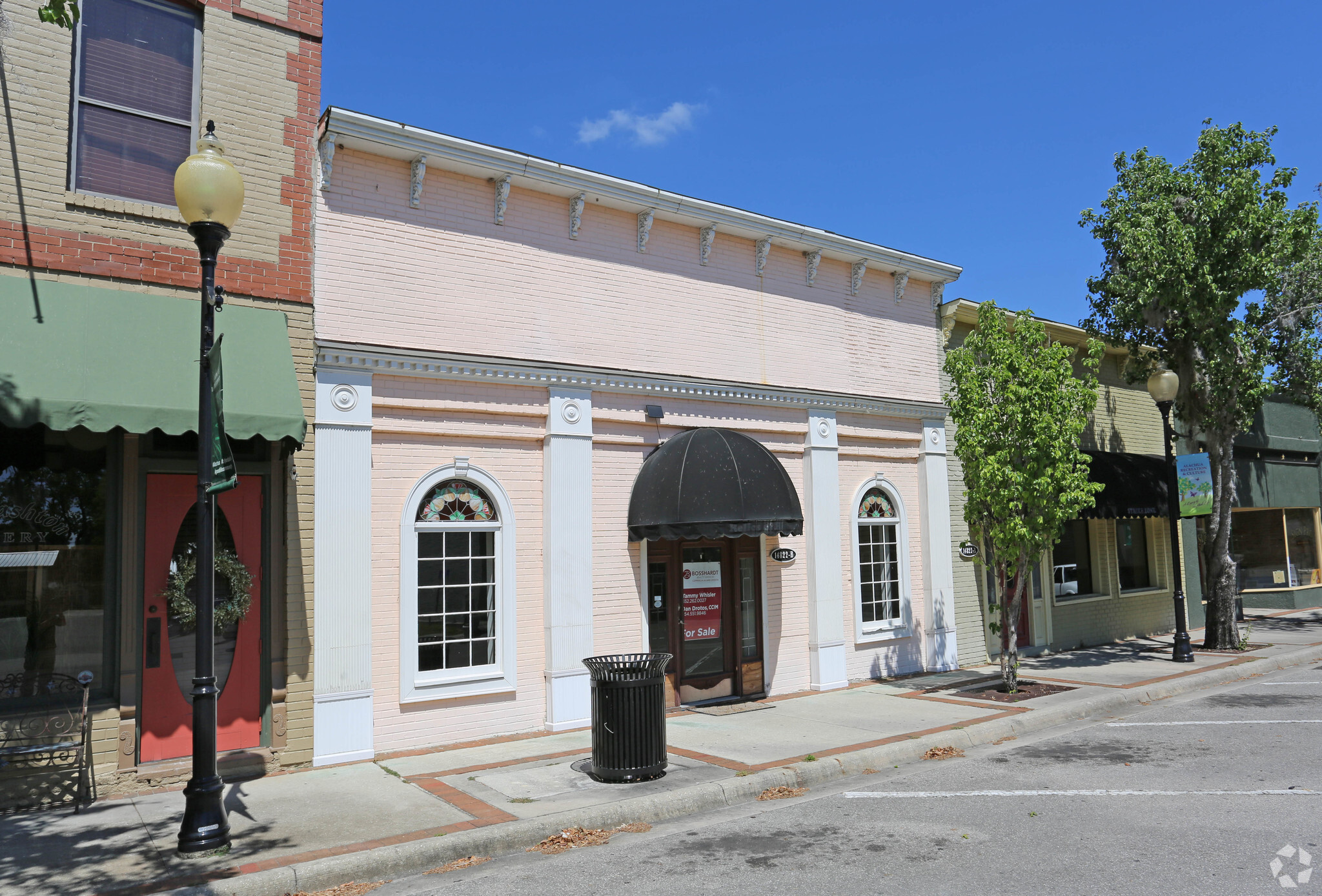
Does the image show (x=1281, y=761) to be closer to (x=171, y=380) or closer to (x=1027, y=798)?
(x=1027, y=798)

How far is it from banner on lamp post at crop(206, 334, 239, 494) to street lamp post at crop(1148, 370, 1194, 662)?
14.5 meters

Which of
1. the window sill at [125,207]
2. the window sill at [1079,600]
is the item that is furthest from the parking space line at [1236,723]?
the window sill at [125,207]

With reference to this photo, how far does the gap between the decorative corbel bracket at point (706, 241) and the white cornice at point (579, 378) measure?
183cm

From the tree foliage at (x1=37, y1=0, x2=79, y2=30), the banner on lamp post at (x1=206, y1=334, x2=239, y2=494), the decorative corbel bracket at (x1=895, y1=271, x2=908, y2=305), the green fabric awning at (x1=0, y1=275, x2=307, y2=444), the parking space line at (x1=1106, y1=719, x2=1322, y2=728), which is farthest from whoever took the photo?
the decorative corbel bracket at (x1=895, y1=271, x2=908, y2=305)

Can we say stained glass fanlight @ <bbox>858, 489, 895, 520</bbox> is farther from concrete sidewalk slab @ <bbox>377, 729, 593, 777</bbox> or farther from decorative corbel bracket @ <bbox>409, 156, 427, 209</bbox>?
decorative corbel bracket @ <bbox>409, 156, 427, 209</bbox>

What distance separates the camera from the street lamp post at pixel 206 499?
6.22 meters

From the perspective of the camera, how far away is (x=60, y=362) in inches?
289

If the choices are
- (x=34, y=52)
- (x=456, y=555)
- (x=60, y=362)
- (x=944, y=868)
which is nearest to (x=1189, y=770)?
(x=944, y=868)

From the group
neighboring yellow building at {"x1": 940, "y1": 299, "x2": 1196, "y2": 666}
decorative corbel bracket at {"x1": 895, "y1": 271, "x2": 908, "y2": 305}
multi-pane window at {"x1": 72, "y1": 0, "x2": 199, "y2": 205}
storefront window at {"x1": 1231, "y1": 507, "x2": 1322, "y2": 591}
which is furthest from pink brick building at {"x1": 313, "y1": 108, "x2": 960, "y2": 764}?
storefront window at {"x1": 1231, "y1": 507, "x2": 1322, "y2": 591}

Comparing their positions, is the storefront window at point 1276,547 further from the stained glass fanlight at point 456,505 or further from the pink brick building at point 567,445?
the stained glass fanlight at point 456,505

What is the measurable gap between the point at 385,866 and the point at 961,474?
12516 mm

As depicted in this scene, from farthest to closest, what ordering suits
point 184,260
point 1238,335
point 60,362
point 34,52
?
point 1238,335, point 184,260, point 34,52, point 60,362

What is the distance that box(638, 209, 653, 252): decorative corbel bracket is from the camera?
1205 cm

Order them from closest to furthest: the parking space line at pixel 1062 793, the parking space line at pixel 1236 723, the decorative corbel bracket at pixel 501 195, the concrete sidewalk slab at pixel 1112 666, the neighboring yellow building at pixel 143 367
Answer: the parking space line at pixel 1062 793
the neighboring yellow building at pixel 143 367
the parking space line at pixel 1236 723
the decorative corbel bracket at pixel 501 195
the concrete sidewalk slab at pixel 1112 666
